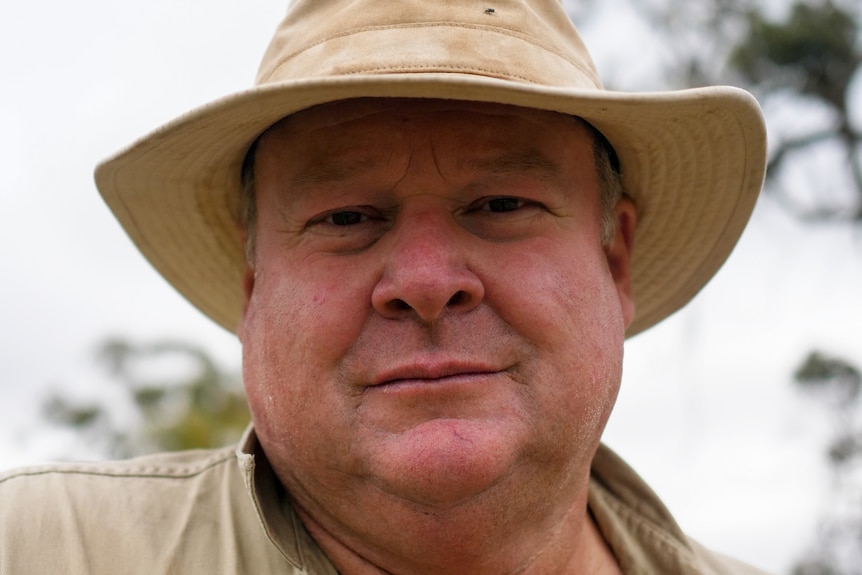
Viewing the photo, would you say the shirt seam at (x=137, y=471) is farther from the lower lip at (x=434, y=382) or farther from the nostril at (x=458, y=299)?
the nostril at (x=458, y=299)

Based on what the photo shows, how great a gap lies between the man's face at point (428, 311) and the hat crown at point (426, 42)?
0.32ft

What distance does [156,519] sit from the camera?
2225mm

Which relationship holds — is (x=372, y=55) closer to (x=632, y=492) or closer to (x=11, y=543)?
(x=11, y=543)

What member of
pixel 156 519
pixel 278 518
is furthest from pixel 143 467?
pixel 278 518

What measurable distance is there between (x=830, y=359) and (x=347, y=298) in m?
8.68

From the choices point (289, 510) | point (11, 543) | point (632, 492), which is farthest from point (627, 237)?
point (11, 543)

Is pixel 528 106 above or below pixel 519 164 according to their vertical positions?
above

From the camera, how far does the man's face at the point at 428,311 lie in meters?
2.01

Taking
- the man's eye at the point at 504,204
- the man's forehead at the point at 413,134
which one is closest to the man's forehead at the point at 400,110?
the man's forehead at the point at 413,134

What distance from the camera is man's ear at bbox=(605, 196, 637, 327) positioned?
8.39 ft

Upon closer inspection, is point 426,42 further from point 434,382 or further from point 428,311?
point 434,382

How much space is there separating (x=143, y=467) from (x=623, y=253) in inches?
49.1

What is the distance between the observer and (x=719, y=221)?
271 centimetres

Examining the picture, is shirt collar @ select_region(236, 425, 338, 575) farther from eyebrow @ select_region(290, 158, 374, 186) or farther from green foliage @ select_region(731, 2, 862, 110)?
green foliage @ select_region(731, 2, 862, 110)
